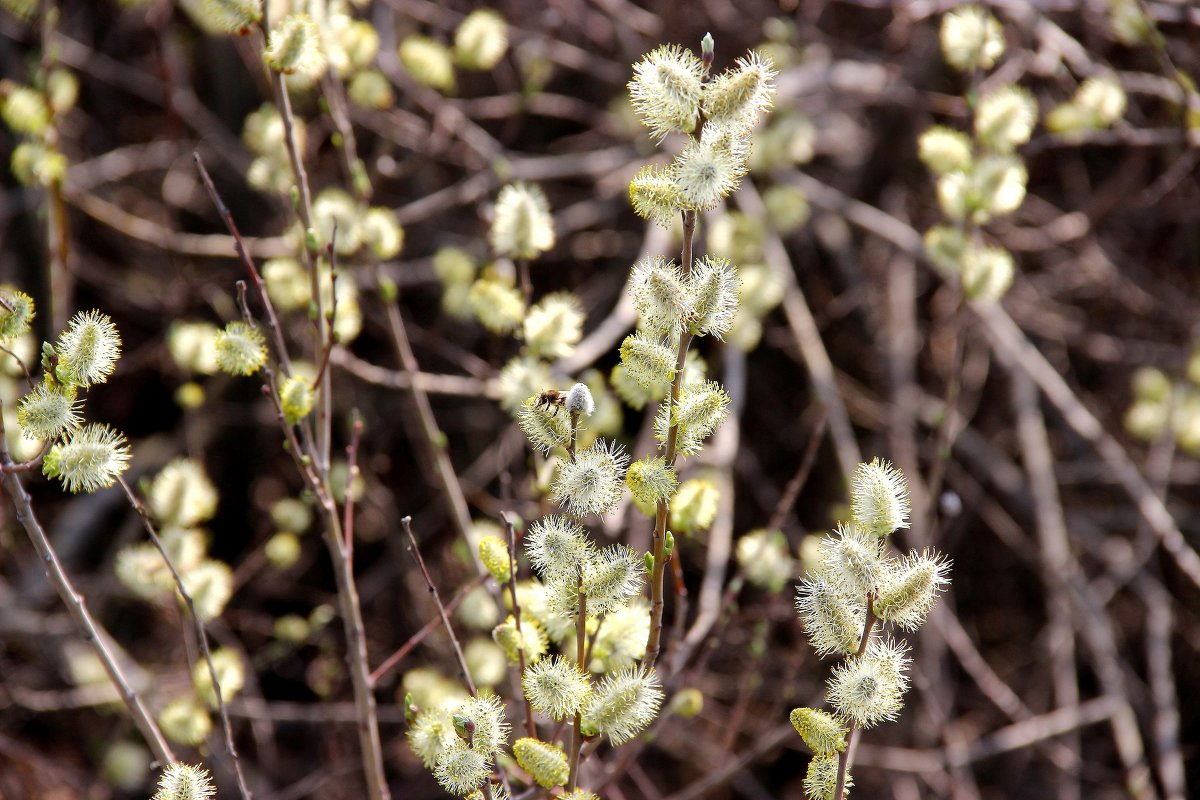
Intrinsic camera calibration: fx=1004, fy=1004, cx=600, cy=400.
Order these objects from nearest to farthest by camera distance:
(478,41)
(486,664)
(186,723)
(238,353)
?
1. (238,353)
2. (186,723)
3. (486,664)
4. (478,41)

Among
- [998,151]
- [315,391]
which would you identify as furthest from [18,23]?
[998,151]

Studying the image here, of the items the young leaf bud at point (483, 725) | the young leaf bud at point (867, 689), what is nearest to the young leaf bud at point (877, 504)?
the young leaf bud at point (867, 689)

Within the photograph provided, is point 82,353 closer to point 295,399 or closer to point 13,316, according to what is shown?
point 13,316

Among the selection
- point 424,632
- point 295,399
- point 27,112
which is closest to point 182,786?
point 424,632

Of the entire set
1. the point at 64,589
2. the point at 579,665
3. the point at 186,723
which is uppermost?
the point at 186,723

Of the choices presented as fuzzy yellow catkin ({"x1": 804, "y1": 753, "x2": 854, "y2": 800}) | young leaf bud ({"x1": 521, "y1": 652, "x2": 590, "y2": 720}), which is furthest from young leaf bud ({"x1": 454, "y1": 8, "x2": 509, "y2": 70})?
fuzzy yellow catkin ({"x1": 804, "y1": 753, "x2": 854, "y2": 800})

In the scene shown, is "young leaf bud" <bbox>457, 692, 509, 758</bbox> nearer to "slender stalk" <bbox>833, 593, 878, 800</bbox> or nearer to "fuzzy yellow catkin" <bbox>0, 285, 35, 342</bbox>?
"slender stalk" <bbox>833, 593, 878, 800</bbox>

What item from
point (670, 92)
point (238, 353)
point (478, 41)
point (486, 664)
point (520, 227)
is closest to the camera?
point (670, 92)
